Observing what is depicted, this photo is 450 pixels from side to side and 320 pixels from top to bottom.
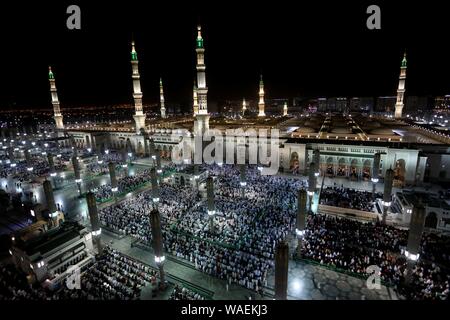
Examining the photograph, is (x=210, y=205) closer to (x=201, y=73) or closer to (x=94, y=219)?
(x=94, y=219)

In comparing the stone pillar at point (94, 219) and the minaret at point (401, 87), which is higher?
the minaret at point (401, 87)

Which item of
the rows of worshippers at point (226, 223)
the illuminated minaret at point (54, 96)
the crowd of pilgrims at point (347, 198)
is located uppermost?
the illuminated minaret at point (54, 96)

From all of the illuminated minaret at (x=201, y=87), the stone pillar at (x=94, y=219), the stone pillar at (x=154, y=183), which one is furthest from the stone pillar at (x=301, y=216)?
the illuminated minaret at (x=201, y=87)

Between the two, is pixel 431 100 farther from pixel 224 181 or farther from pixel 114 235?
pixel 114 235

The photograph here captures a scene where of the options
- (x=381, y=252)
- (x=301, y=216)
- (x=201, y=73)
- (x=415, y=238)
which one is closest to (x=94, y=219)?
(x=301, y=216)

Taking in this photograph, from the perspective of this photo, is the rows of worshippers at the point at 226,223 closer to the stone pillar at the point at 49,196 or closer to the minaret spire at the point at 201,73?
the stone pillar at the point at 49,196
